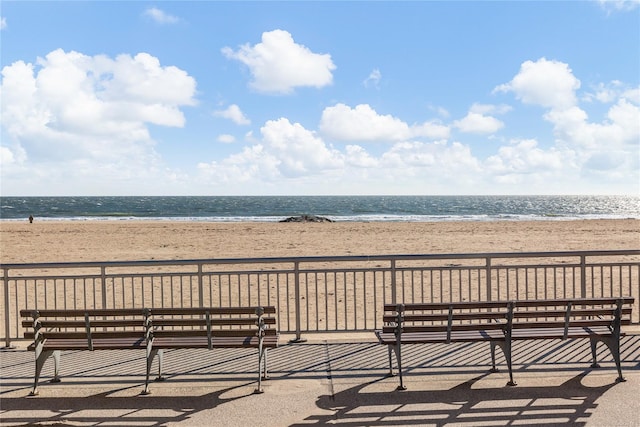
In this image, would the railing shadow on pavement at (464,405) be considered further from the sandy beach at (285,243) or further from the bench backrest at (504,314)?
the sandy beach at (285,243)

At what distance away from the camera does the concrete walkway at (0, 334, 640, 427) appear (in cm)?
515

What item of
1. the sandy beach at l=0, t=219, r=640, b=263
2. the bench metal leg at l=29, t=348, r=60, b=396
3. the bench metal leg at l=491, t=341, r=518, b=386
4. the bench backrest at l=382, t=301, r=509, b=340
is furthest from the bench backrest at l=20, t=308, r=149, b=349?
the sandy beach at l=0, t=219, r=640, b=263

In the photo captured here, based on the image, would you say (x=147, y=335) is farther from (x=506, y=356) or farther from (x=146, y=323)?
(x=506, y=356)

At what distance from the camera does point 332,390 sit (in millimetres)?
5879

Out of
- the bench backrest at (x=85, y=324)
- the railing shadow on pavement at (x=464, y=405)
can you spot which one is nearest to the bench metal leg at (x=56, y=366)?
the bench backrest at (x=85, y=324)

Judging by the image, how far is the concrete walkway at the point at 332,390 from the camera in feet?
16.9

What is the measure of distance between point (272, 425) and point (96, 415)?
1.70m

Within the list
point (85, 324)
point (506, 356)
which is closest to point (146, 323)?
point (85, 324)

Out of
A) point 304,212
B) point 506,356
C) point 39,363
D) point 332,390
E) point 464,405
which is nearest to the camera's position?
point 464,405

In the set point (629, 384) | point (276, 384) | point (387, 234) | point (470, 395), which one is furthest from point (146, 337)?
point (387, 234)

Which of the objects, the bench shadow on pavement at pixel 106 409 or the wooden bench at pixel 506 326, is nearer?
the bench shadow on pavement at pixel 106 409

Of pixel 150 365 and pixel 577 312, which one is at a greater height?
pixel 577 312

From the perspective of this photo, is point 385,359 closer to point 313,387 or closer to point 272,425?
point 313,387

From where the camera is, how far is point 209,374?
6.52 meters
